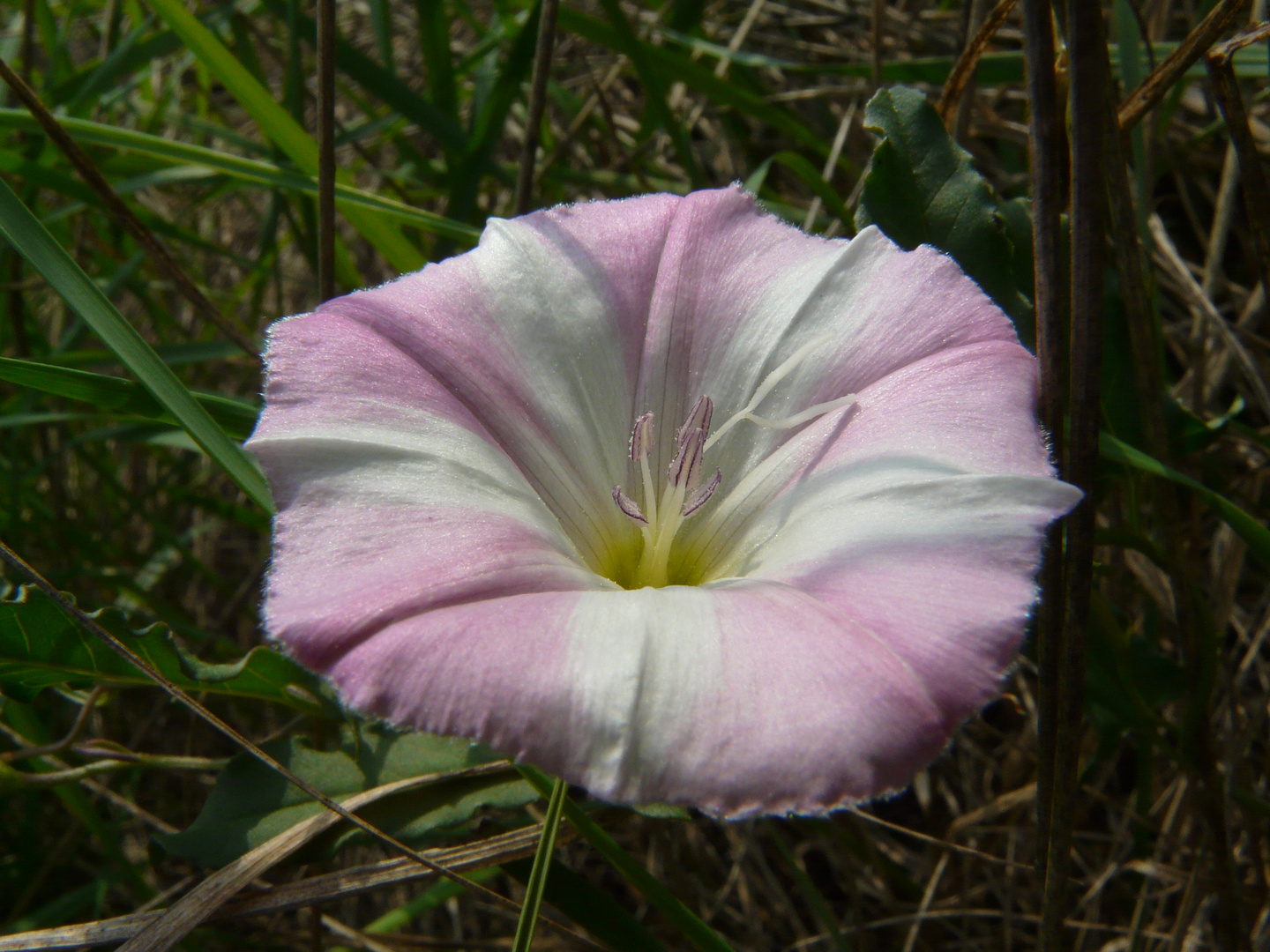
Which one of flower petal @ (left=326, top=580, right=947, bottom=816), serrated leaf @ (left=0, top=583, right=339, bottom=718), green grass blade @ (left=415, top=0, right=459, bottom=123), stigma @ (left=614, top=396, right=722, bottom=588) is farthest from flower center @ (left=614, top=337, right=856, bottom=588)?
green grass blade @ (left=415, top=0, right=459, bottom=123)

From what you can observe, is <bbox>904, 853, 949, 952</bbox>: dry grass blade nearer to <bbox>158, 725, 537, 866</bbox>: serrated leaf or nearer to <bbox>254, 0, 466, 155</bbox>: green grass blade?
<bbox>158, 725, 537, 866</bbox>: serrated leaf

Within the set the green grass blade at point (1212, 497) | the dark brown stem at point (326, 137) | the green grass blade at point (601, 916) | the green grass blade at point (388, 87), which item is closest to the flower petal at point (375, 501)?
the dark brown stem at point (326, 137)

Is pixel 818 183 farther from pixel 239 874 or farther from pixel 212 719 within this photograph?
pixel 239 874

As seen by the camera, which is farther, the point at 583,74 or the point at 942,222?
the point at 583,74

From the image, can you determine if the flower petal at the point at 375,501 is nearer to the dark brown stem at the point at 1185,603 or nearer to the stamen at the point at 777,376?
the stamen at the point at 777,376

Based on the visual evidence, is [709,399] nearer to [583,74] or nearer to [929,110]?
[929,110]

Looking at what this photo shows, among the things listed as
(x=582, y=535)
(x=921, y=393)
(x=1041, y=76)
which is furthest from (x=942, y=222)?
(x=582, y=535)

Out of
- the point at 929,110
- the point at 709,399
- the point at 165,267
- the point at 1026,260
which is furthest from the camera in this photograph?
the point at 165,267
